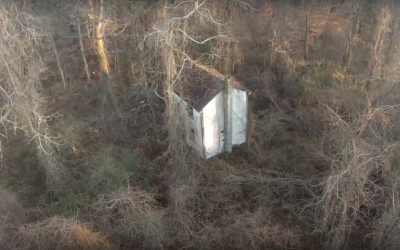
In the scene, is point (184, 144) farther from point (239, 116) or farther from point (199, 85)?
point (239, 116)

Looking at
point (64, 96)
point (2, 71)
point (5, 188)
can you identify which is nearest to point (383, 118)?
point (2, 71)

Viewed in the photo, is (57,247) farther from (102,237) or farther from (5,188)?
(5,188)

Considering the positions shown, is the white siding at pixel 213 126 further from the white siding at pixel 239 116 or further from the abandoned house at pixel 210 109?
the white siding at pixel 239 116

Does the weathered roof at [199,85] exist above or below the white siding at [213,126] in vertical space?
above

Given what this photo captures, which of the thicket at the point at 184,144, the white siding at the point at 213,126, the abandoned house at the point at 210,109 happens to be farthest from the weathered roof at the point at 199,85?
the thicket at the point at 184,144

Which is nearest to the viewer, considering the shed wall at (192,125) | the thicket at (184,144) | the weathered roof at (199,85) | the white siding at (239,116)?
the thicket at (184,144)

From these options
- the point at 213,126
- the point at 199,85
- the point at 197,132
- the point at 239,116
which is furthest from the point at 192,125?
the point at 239,116
